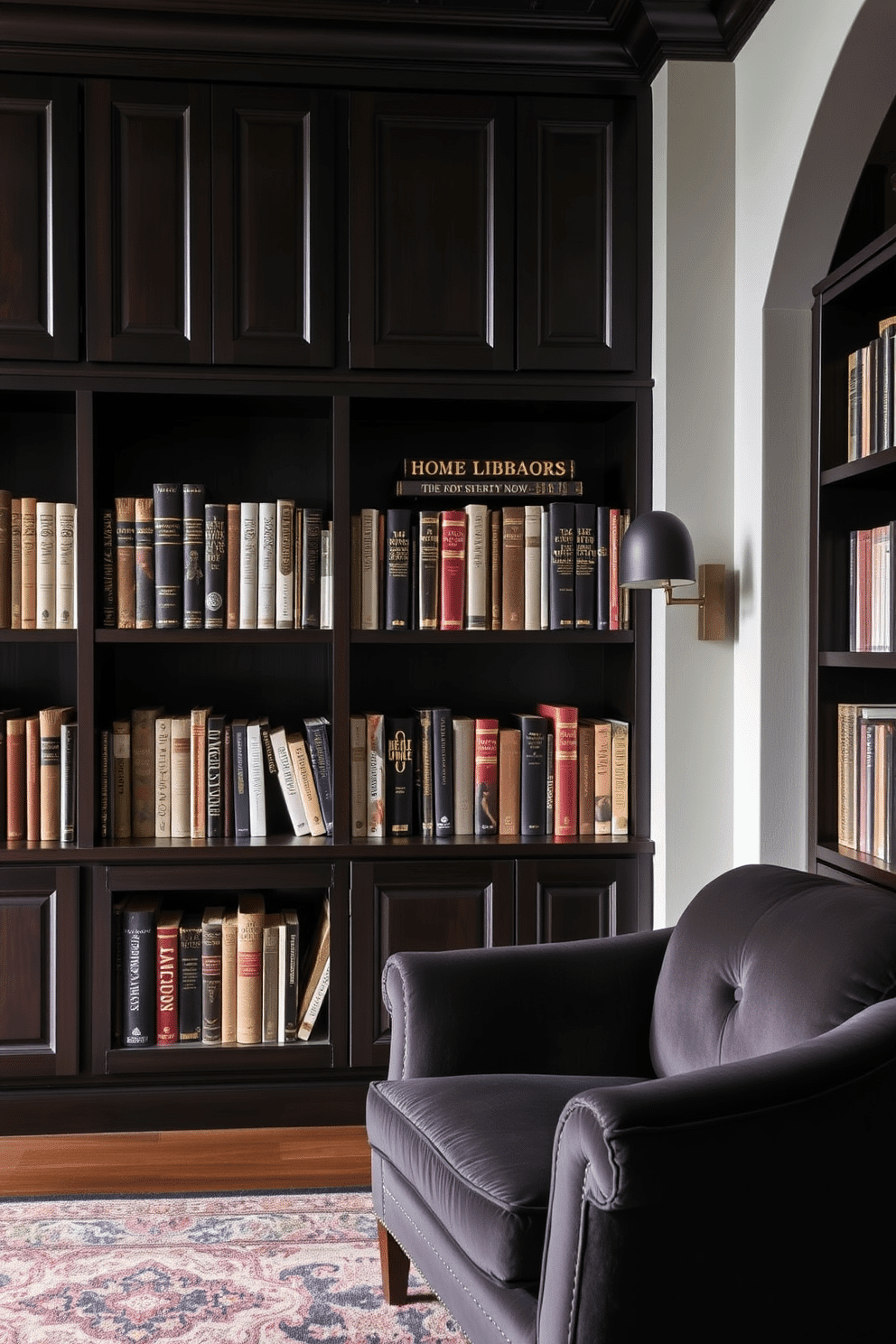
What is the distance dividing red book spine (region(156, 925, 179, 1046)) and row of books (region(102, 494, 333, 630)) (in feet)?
2.46

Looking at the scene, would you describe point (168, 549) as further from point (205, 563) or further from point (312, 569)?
point (312, 569)

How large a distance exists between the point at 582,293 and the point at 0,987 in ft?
7.15

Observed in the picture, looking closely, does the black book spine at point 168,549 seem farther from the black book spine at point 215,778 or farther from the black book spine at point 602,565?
the black book spine at point 602,565

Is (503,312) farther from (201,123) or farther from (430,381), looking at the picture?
(201,123)

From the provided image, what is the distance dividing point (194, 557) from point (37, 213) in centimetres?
88

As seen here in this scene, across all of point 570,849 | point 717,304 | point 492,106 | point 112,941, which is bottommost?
point 112,941

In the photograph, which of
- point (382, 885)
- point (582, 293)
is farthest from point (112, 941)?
point (582, 293)

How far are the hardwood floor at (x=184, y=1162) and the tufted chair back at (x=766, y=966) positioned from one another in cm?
97

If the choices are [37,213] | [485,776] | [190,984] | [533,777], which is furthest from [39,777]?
[37,213]

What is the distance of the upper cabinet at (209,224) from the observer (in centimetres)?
273

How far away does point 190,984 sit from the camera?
9.23 feet

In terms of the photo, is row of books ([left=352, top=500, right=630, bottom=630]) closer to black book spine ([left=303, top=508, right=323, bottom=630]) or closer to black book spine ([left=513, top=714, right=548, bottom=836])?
black book spine ([left=303, top=508, right=323, bottom=630])

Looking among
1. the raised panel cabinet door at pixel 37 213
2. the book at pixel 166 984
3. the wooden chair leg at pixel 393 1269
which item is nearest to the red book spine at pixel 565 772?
the book at pixel 166 984

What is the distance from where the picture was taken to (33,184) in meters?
2.71
